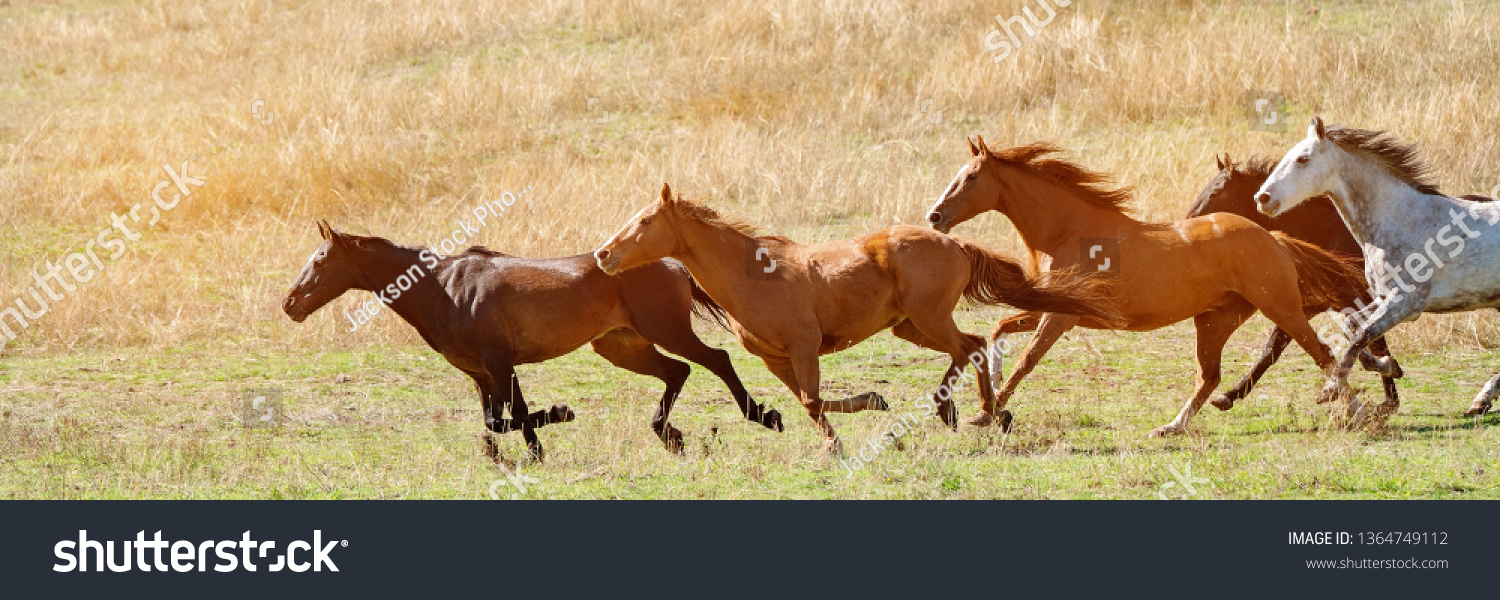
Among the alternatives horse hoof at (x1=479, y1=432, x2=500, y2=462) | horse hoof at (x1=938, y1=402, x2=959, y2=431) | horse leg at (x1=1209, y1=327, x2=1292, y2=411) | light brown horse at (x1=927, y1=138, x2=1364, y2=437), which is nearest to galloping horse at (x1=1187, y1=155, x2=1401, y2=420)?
horse leg at (x1=1209, y1=327, x2=1292, y2=411)

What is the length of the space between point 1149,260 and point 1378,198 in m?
1.30

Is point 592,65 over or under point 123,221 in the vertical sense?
over

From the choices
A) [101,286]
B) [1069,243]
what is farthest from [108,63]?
[1069,243]

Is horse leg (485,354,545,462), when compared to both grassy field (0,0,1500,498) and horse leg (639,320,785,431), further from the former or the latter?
horse leg (639,320,785,431)

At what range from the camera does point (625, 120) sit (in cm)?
1800

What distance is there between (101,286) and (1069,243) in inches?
327

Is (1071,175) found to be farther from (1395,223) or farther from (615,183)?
(615,183)

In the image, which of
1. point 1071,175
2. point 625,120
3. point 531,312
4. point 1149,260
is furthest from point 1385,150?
point 625,120

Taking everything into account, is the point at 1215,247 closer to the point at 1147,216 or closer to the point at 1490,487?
the point at 1490,487

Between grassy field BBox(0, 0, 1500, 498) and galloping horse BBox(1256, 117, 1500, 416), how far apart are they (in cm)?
68

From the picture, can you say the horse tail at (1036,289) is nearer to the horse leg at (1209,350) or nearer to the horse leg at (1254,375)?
Answer: the horse leg at (1209,350)

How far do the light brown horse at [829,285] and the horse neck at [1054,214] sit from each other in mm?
446

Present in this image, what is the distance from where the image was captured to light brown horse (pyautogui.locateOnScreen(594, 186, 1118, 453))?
26.3ft

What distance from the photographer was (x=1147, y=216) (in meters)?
13.6
